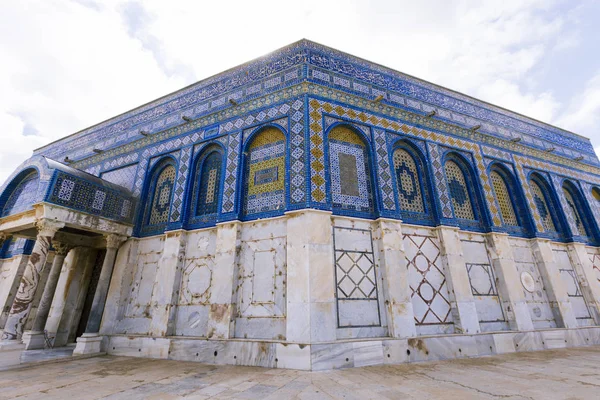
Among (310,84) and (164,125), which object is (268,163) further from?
(164,125)

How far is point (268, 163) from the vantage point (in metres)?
8.02

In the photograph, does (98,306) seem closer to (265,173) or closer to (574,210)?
(265,173)

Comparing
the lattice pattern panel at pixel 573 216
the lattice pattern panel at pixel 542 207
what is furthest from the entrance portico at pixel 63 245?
the lattice pattern panel at pixel 573 216

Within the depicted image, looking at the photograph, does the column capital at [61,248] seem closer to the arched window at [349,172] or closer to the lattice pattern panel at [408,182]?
the arched window at [349,172]

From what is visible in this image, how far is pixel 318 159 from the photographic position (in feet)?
24.1

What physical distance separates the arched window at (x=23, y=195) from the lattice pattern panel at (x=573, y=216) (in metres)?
18.2

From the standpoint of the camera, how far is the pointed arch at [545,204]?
10813 mm

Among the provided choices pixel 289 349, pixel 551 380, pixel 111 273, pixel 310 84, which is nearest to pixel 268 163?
pixel 310 84

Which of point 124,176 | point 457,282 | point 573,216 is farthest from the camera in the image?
point 573,216

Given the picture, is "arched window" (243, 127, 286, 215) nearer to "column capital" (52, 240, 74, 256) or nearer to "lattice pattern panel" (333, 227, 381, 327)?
"lattice pattern panel" (333, 227, 381, 327)

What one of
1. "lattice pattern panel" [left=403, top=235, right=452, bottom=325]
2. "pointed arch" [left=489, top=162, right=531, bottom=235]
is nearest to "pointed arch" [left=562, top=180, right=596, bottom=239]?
"pointed arch" [left=489, top=162, right=531, bottom=235]

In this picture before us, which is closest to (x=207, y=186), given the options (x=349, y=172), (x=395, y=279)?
(x=349, y=172)

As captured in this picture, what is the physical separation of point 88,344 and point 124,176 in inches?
230

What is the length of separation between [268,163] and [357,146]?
107 inches
